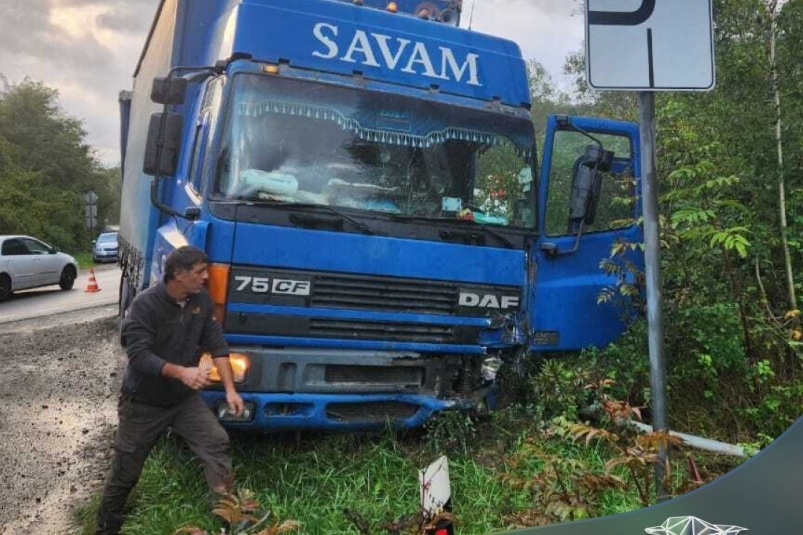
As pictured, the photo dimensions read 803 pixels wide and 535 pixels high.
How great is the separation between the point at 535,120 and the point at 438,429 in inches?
93.6

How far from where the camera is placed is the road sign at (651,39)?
8.38 ft

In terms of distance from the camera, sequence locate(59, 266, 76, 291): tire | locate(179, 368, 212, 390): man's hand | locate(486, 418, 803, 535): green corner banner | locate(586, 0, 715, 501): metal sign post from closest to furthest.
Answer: locate(486, 418, 803, 535): green corner banner, locate(586, 0, 715, 501): metal sign post, locate(179, 368, 212, 390): man's hand, locate(59, 266, 76, 291): tire

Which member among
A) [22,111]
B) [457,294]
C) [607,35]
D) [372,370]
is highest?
[22,111]

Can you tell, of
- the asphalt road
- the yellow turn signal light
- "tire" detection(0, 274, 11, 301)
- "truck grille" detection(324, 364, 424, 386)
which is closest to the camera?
the yellow turn signal light

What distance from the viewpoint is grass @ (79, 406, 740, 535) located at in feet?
11.7

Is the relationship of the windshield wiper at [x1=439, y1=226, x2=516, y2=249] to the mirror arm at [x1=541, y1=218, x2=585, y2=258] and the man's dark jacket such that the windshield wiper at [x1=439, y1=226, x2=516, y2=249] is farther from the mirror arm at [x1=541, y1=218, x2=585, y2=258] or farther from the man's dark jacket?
the man's dark jacket

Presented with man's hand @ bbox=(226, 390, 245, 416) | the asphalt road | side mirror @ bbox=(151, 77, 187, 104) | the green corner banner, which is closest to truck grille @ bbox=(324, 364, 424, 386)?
man's hand @ bbox=(226, 390, 245, 416)

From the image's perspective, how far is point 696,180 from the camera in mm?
5156

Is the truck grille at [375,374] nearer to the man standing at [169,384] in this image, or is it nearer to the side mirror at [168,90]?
the man standing at [169,384]

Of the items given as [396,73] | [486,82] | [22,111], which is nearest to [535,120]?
[486,82]

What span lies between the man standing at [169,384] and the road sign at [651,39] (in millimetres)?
2248

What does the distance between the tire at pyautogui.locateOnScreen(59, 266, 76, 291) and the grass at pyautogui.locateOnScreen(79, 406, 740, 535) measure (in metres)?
15.4

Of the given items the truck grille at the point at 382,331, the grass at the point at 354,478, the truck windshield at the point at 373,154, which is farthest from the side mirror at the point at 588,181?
the grass at the point at 354,478

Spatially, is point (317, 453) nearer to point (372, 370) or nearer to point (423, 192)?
point (372, 370)
